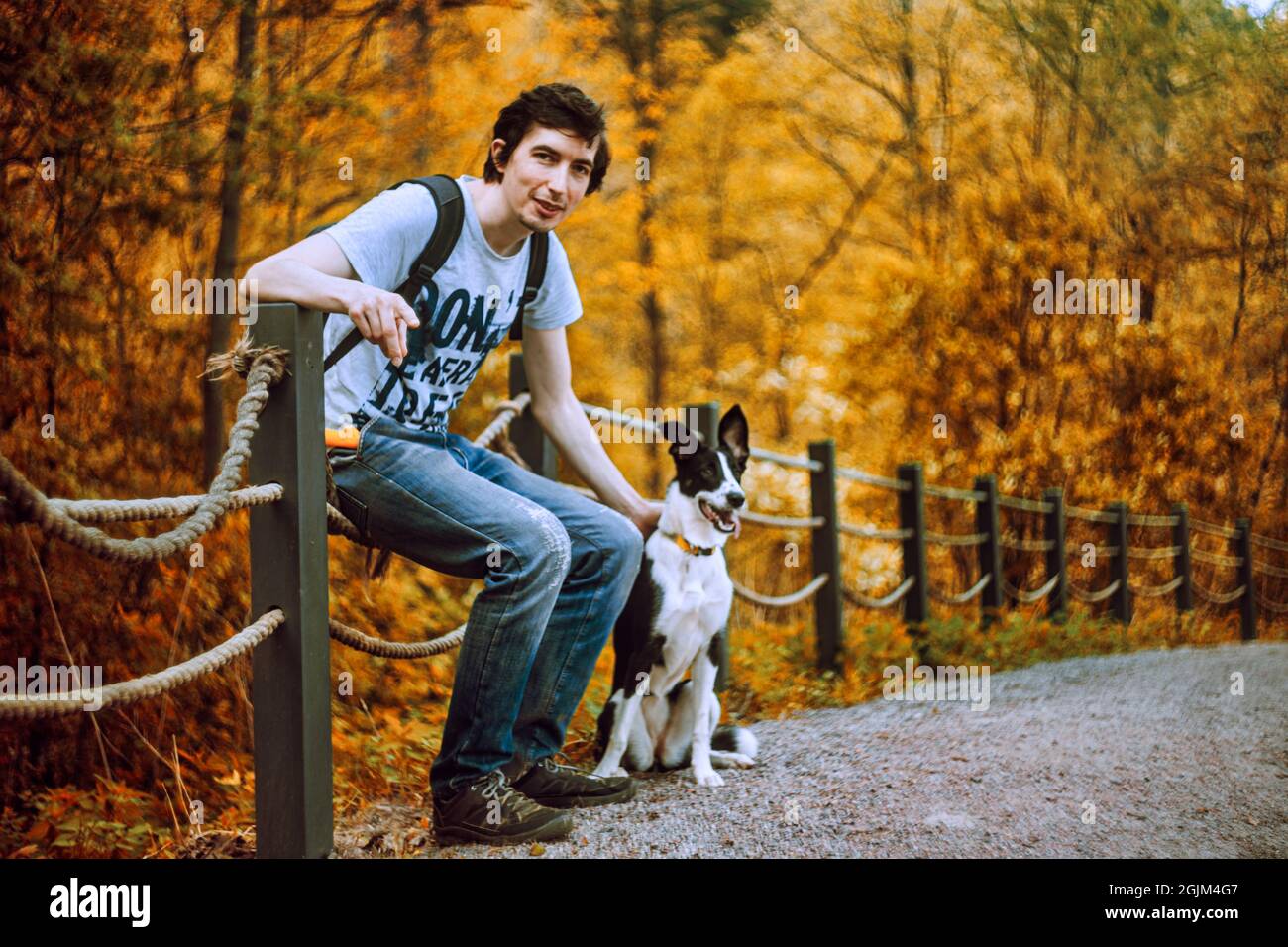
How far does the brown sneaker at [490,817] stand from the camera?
→ 2.11 m

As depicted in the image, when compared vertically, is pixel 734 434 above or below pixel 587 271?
below

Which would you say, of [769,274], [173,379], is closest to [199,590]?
[173,379]

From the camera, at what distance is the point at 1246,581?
16.9 ft

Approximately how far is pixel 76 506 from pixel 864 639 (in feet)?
12.3

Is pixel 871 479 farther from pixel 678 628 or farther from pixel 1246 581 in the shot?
pixel 678 628

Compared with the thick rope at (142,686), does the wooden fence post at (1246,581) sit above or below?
below

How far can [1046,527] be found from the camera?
23.1 feet

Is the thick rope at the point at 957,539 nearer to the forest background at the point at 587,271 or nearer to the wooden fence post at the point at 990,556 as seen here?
the wooden fence post at the point at 990,556

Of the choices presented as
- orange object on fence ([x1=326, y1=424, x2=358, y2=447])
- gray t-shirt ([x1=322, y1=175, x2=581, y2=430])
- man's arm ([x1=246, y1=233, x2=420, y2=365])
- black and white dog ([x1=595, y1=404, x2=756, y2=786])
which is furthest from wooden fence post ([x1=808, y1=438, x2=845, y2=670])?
man's arm ([x1=246, y1=233, x2=420, y2=365])

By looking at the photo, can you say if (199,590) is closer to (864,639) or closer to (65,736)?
(65,736)

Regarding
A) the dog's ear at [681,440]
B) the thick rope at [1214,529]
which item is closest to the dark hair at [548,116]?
the dog's ear at [681,440]

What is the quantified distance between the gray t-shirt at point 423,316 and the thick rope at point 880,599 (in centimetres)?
266

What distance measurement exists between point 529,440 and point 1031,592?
4.82 meters

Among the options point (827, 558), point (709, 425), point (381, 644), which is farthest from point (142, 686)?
point (827, 558)
